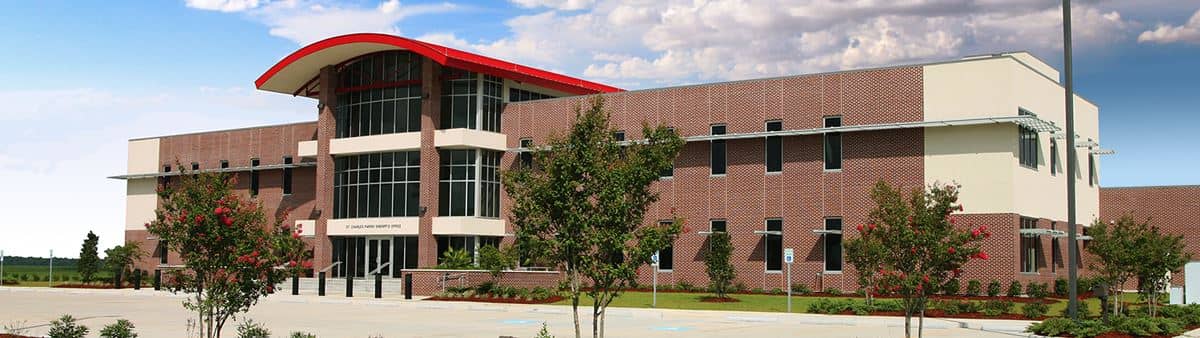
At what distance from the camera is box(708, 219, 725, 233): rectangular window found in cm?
4684

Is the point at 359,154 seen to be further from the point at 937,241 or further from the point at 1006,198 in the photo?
the point at 937,241

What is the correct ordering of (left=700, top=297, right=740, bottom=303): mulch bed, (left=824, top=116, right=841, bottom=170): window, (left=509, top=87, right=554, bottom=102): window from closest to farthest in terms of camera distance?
(left=700, top=297, right=740, bottom=303): mulch bed
(left=824, top=116, right=841, bottom=170): window
(left=509, top=87, right=554, bottom=102): window

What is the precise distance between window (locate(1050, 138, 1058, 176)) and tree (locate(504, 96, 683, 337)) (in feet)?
104

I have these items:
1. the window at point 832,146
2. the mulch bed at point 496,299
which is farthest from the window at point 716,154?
the mulch bed at point 496,299

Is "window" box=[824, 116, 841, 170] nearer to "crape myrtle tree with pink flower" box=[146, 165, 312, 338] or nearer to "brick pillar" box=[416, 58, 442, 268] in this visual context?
"brick pillar" box=[416, 58, 442, 268]

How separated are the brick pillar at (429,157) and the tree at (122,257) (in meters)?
19.5

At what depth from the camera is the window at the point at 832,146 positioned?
44.0 metres

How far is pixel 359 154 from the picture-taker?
54062 mm

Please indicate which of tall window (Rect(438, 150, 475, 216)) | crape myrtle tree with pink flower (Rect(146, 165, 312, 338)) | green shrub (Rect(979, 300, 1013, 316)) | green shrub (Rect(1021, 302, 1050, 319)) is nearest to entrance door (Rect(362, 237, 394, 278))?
tall window (Rect(438, 150, 475, 216))

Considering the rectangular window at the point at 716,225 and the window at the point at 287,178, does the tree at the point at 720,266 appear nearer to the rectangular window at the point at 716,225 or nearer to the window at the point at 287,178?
the rectangular window at the point at 716,225

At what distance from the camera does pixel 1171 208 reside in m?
51.5

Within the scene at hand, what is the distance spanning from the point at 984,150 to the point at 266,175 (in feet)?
120

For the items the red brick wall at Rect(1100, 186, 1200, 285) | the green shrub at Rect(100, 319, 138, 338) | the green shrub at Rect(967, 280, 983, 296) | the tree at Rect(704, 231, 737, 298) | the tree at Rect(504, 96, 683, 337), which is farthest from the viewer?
the red brick wall at Rect(1100, 186, 1200, 285)

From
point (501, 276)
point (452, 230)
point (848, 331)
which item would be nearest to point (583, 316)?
point (848, 331)
